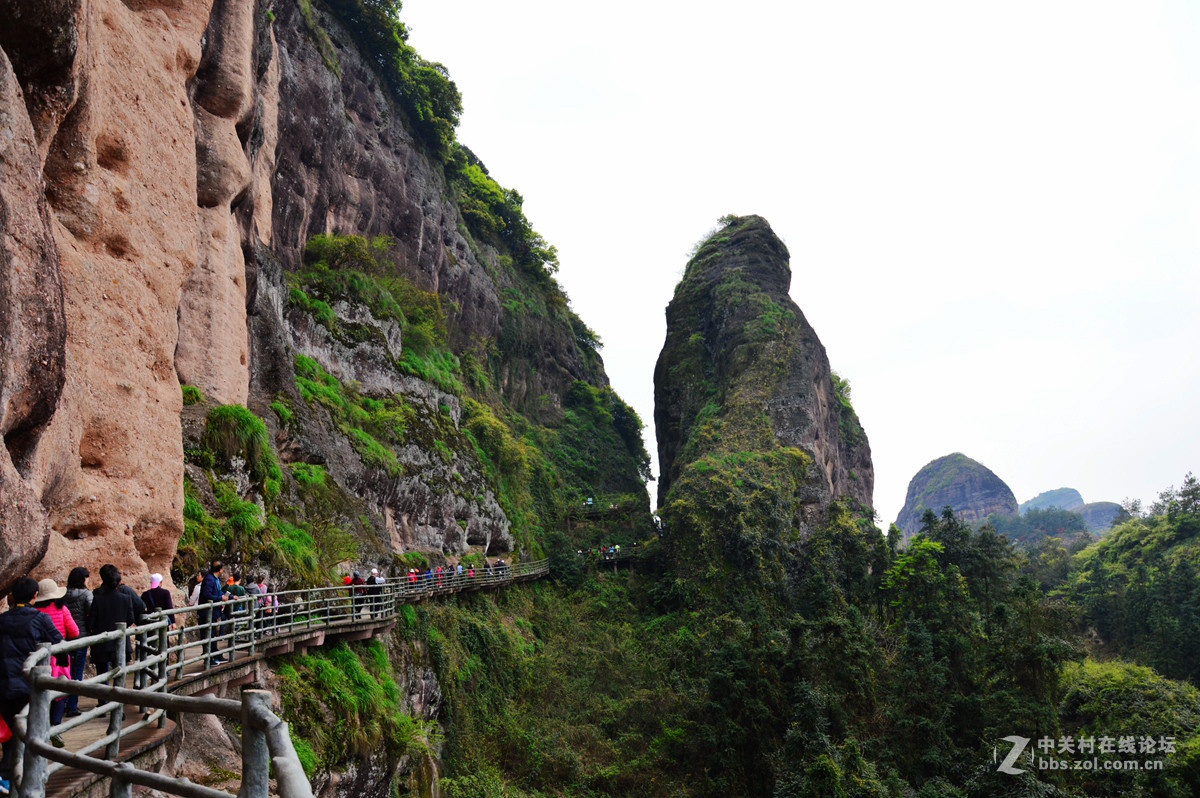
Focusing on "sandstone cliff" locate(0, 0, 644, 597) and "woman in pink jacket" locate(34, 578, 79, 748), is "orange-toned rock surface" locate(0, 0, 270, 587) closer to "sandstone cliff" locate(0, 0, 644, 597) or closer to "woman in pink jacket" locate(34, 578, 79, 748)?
"sandstone cliff" locate(0, 0, 644, 597)

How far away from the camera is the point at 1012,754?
68.6ft

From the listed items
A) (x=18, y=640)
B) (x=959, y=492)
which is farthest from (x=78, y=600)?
(x=959, y=492)

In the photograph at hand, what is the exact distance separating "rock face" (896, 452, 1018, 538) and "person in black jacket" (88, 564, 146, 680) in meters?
160

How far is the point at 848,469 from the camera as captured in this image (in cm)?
5734

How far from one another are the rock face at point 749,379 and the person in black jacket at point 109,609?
1427 inches

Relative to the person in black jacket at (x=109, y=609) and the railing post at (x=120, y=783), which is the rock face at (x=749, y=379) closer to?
the person in black jacket at (x=109, y=609)

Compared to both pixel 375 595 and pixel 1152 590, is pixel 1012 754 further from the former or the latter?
pixel 1152 590

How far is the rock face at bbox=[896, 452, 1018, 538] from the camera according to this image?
502 feet

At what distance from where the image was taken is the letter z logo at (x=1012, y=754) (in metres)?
19.8

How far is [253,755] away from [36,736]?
1766 mm

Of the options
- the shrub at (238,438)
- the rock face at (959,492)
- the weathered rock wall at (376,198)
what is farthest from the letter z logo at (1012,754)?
the rock face at (959,492)

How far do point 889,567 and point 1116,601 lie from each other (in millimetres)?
20242

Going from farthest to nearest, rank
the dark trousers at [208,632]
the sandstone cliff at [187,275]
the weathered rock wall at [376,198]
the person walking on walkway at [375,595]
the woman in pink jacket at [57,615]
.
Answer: the weathered rock wall at [376,198] < the person walking on walkway at [375,595] < the dark trousers at [208,632] < the sandstone cliff at [187,275] < the woman in pink jacket at [57,615]

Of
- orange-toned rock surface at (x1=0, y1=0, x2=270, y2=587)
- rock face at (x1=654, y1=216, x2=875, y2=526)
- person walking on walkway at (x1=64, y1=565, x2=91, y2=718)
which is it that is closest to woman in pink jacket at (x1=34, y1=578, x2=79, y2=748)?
person walking on walkway at (x1=64, y1=565, x2=91, y2=718)
